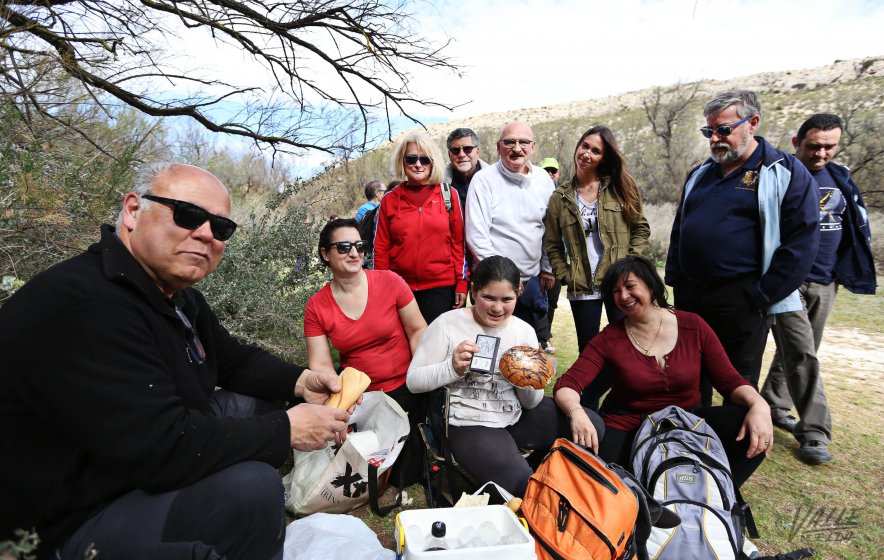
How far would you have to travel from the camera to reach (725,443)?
2.61 meters

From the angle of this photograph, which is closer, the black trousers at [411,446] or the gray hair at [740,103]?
the black trousers at [411,446]

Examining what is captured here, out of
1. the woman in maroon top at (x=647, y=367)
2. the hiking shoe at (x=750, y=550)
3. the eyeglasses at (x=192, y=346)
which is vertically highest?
the eyeglasses at (x=192, y=346)

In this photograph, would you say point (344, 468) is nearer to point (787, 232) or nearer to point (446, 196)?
point (446, 196)

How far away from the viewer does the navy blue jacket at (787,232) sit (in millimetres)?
2891

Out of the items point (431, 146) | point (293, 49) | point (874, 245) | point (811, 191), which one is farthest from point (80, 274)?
point (874, 245)

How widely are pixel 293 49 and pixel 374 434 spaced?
494 cm

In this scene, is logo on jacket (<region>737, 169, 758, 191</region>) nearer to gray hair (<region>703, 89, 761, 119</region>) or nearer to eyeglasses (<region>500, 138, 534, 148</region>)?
gray hair (<region>703, 89, 761, 119</region>)

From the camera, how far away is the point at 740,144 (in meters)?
3.03

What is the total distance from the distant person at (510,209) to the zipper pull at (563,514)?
1938 mm

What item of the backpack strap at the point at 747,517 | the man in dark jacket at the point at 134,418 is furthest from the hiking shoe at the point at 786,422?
the man in dark jacket at the point at 134,418

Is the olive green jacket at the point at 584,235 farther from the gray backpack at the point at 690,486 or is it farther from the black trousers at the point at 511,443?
the gray backpack at the point at 690,486

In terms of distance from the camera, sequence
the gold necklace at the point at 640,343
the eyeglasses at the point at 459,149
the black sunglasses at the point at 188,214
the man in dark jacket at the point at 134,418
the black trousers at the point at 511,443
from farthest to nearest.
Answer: the eyeglasses at the point at 459,149 < the gold necklace at the point at 640,343 < the black trousers at the point at 511,443 < the black sunglasses at the point at 188,214 < the man in dark jacket at the point at 134,418

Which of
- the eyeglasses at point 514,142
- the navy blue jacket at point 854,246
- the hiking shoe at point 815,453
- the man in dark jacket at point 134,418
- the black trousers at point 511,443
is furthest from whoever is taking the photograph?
the navy blue jacket at point 854,246

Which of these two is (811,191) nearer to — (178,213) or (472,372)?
(472,372)
